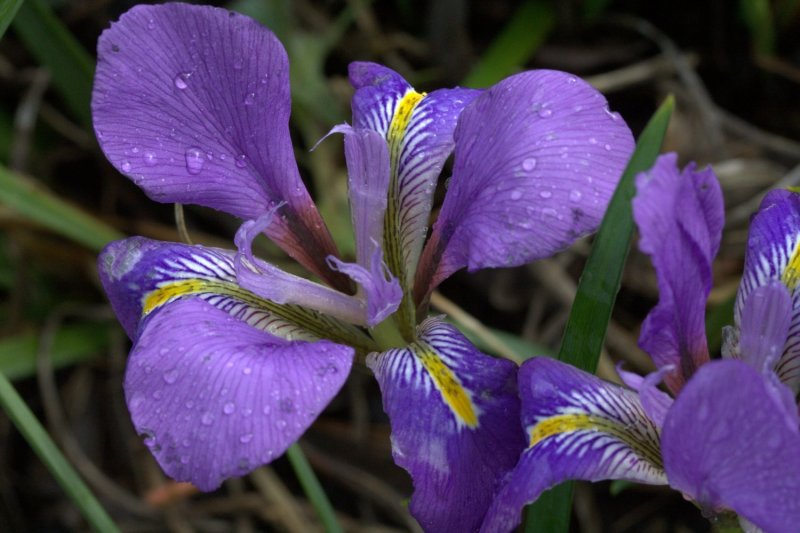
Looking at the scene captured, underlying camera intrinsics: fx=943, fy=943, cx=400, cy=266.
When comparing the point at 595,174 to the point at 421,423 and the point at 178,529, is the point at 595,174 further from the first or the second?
the point at 178,529

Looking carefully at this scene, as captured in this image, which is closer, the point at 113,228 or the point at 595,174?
the point at 595,174

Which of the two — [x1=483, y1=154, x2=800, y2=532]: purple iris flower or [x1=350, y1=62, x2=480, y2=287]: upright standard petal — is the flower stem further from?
[x1=483, y1=154, x2=800, y2=532]: purple iris flower

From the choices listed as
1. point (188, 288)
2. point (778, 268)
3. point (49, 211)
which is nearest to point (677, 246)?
point (778, 268)

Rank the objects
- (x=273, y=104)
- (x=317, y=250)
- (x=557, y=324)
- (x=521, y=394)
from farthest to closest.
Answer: (x=557, y=324)
(x=317, y=250)
(x=273, y=104)
(x=521, y=394)

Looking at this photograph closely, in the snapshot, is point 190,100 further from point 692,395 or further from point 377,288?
point 692,395

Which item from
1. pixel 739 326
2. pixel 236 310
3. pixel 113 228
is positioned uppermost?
pixel 739 326

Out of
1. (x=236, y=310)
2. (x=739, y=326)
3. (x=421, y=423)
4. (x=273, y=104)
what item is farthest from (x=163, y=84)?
(x=739, y=326)

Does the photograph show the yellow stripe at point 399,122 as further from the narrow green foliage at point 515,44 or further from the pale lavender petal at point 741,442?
the narrow green foliage at point 515,44
